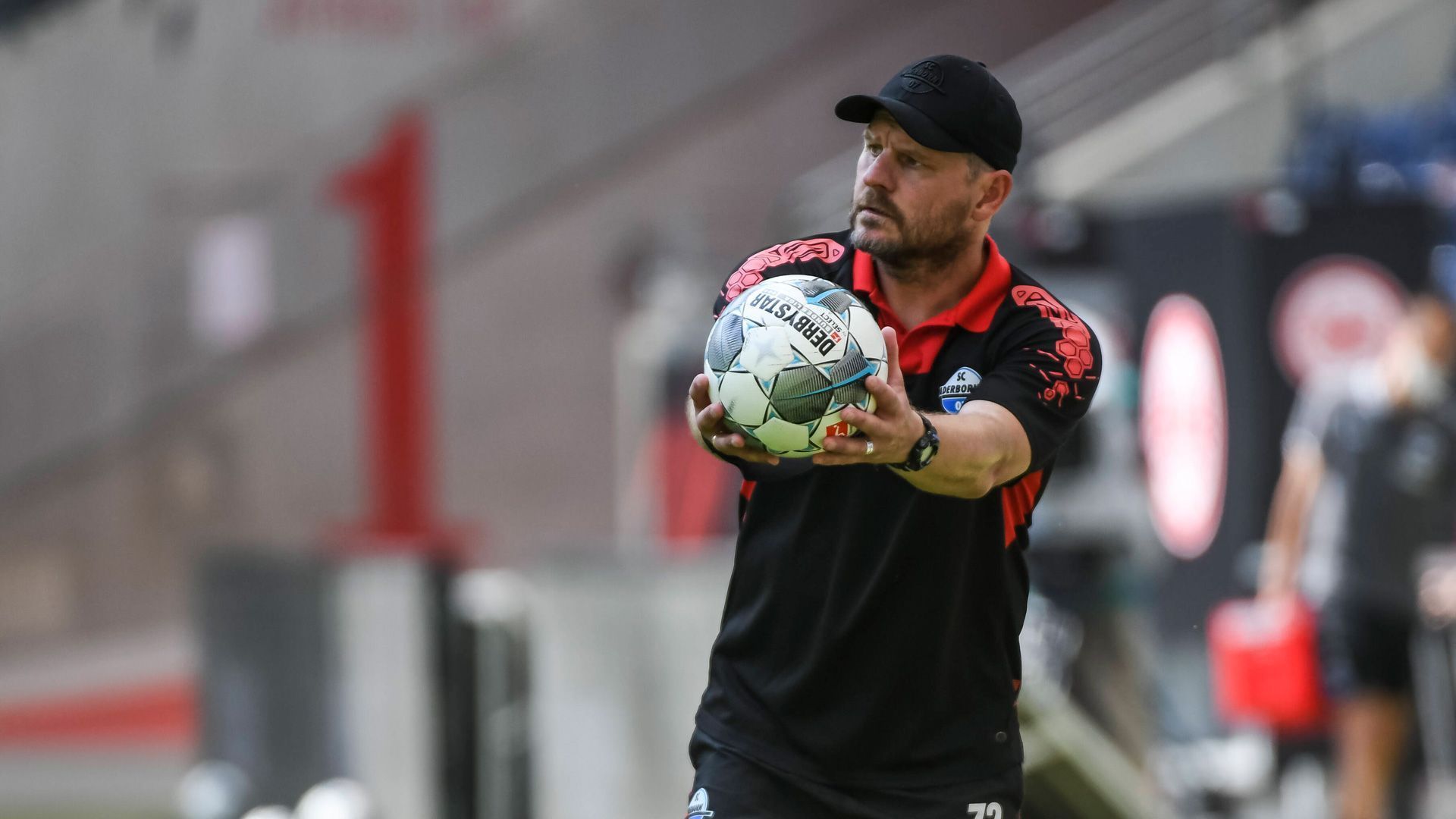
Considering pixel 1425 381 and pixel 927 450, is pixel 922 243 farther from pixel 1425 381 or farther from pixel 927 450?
pixel 1425 381

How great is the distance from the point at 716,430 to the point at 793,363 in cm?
21

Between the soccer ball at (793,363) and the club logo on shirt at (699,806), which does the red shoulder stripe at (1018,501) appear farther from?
the club logo on shirt at (699,806)

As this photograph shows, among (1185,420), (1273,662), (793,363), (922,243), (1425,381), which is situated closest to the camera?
(793,363)

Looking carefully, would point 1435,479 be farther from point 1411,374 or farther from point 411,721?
point 411,721

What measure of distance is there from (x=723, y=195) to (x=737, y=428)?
14.7 metres

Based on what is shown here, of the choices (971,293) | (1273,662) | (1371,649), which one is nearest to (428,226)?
(1273,662)

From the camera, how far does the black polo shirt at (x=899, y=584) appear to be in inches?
139

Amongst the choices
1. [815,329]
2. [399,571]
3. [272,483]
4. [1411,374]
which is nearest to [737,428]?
[815,329]

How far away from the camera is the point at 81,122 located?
54.6ft

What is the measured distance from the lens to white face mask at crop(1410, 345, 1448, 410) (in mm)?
8398

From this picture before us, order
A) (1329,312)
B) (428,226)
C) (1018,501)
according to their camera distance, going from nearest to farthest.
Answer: (1018,501) → (1329,312) → (428,226)

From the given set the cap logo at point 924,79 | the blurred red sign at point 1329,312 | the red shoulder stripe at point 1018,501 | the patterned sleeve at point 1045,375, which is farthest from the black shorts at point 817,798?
the blurred red sign at point 1329,312

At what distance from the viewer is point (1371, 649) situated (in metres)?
8.52

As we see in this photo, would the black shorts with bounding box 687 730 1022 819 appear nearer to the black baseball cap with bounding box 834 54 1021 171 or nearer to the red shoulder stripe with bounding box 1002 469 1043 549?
the red shoulder stripe with bounding box 1002 469 1043 549
